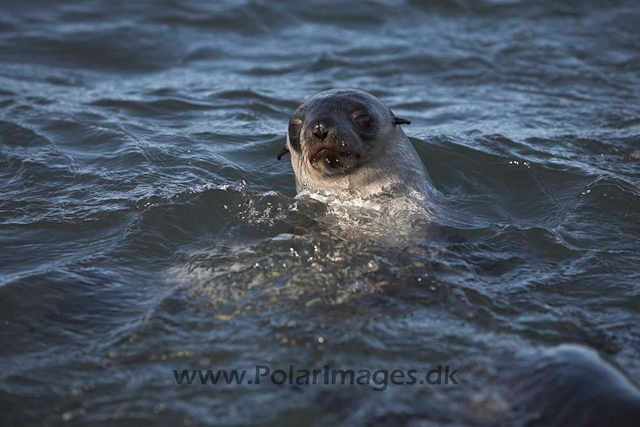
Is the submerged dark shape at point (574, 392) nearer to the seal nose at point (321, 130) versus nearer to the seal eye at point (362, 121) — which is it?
the seal nose at point (321, 130)

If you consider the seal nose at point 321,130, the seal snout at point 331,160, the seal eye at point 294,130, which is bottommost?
the seal snout at point 331,160

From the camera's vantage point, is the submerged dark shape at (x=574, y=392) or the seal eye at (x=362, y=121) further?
the seal eye at (x=362, y=121)

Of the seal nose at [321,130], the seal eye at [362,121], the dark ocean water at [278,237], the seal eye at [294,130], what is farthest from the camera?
the seal eye at [294,130]

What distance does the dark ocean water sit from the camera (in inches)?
165

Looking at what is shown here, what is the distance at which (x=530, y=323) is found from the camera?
4.75 metres

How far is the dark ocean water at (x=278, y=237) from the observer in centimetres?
420

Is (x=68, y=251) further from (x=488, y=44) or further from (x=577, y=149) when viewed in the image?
(x=488, y=44)

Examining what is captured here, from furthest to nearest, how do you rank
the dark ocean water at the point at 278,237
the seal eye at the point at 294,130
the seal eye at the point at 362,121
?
the seal eye at the point at 294,130 < the seal eye at the point at 362,121 < the dark ocean water at the point at 278,237

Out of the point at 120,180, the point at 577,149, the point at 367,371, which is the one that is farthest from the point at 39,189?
the point at 577,149

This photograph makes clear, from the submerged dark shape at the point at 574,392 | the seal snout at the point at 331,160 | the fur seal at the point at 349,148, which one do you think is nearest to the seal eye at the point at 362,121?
the fur seal at the point at 349,148

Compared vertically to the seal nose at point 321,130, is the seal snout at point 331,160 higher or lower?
lower

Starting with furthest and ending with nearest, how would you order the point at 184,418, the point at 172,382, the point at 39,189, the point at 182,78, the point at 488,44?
1. the point at 488,44
2. the point at 182,78
3. the point at 39,189
4. the point at 172,382
5. the point at 184,418

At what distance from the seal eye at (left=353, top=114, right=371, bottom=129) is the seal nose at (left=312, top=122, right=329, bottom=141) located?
1.18 feet

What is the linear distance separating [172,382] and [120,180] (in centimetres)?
349
